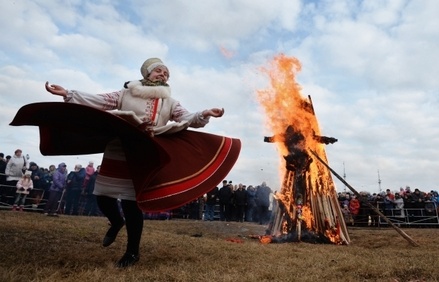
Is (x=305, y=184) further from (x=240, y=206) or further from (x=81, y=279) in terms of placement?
(x=240, y=206)

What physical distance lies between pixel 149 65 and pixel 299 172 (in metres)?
5.86

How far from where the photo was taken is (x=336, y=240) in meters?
8.24

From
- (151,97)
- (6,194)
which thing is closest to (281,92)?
(151,97)

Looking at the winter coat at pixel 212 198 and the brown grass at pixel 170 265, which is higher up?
the winter coat at pixel 212 198

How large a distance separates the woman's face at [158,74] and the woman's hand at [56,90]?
980mm

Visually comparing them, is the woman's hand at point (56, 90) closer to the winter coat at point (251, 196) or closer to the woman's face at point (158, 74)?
the woman's face at point (158, 74)

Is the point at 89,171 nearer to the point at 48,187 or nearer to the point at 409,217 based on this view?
the point at 48,187

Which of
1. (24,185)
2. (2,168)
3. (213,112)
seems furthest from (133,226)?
(2,168)

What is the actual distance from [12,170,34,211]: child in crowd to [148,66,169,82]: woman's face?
10208 millimetres

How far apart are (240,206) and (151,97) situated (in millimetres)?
13293

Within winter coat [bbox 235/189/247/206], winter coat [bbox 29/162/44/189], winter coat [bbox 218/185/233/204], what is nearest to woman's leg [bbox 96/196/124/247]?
winter coat [bbox 29/162/44/189]

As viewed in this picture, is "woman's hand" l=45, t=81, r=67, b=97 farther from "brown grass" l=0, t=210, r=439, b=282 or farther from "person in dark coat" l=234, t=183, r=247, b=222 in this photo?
"person in dark coat" l=234, t=183, r=247, b=222

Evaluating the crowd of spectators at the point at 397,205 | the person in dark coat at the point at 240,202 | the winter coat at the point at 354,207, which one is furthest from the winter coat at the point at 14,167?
the winter coat at the point at 354,207

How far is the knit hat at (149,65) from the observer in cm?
427
